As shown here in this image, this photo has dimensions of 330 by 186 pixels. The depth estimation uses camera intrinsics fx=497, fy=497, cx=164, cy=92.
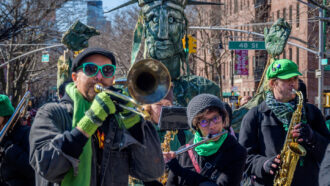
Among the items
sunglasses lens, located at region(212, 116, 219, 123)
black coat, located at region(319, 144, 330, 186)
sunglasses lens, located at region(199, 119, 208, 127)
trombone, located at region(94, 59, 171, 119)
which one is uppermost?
trombone, located at region(94, 59, 171, 119)

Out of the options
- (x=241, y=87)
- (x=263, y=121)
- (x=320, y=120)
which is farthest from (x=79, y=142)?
(x=241, y=87)

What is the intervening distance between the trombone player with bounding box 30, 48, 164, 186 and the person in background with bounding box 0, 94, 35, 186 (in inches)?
62.1

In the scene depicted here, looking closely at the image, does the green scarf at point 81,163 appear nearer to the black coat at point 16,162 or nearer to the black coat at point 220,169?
the black coat at point 220,169

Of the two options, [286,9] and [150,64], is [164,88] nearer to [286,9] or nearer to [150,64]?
[150,64]

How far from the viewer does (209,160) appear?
149 inches

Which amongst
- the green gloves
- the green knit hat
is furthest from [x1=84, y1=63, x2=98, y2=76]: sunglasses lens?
the green knit hat

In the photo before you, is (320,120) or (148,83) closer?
(148,83)

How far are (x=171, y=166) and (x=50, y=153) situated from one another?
105 cm

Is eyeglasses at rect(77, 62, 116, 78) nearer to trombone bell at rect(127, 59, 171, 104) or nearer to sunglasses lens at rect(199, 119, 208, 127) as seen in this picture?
trombone bell at rect(127, 59, 171, 104)

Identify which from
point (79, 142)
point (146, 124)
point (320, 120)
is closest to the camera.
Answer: point (79, 142)

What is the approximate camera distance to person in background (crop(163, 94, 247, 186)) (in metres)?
3.64

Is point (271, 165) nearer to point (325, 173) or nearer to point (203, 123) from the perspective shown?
point (203, 123)

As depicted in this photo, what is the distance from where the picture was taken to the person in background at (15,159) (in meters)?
4.82

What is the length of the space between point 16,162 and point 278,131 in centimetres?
253
